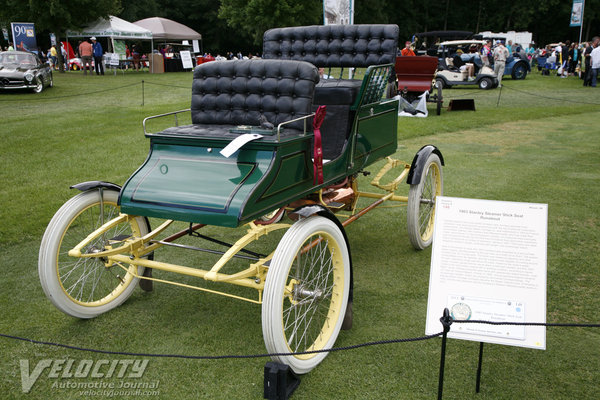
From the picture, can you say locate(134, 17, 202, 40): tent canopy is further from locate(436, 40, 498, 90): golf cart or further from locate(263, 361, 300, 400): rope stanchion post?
locate(263, 361, 300, 400): rope stanchion post

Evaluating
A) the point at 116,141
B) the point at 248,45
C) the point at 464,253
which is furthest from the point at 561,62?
the point at 248,45

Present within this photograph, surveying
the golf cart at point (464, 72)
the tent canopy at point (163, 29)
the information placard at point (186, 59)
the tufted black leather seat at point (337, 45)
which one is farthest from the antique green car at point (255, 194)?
the tent canopy at point (163, 29)

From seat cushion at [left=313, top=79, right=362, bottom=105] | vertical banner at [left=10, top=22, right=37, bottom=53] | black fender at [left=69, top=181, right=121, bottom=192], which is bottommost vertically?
black fender at [left=69, top=181, right=121, bottom=192]

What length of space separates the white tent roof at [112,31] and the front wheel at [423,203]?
26724 mm

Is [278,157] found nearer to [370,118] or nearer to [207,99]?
[207,99]

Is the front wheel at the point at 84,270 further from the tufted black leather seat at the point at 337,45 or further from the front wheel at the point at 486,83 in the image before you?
the front wheel at the point at 486,83

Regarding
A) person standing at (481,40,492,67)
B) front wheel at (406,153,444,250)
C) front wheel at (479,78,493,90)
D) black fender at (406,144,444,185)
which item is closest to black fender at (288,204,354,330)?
front wheel at (406,153,444,250)

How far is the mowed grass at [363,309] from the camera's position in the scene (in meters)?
2.87

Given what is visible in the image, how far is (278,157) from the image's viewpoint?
3.06m

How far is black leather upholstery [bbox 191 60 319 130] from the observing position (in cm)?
351

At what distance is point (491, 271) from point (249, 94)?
2076 mm

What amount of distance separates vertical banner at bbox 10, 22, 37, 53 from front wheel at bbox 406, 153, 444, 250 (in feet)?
74.9

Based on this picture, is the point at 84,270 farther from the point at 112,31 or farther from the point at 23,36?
the point at 112,31

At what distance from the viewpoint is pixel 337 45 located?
207 inches
